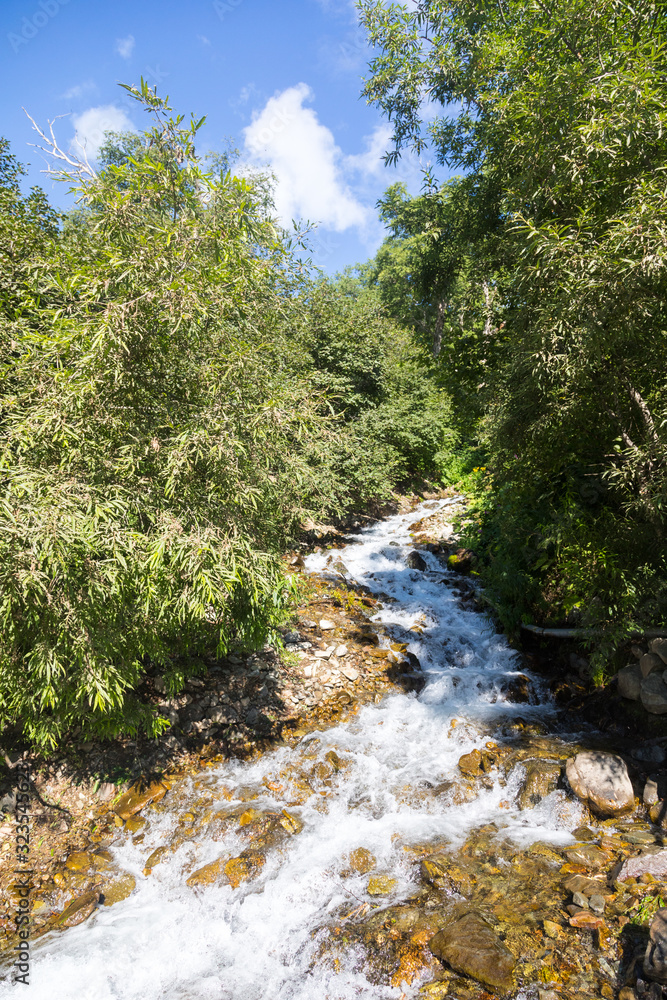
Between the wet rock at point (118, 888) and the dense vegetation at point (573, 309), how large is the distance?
21.3ft

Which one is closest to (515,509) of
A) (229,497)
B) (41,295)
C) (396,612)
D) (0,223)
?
(396,612)

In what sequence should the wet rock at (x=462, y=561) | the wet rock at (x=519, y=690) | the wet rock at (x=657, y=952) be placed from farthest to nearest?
the wet rock at (x=462, y=561) < the wet rock at (x=519, y=690) < the wet rock at (x=657, y=952)

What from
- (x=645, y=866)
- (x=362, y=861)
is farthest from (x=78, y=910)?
(x=645, y=866)

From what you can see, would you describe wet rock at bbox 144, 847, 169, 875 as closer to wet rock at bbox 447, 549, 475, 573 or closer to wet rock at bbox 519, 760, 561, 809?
wet rock at bbox 519, 760, 561, 809

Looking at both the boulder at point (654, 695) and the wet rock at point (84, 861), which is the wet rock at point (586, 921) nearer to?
the boulder at point (654, 695)

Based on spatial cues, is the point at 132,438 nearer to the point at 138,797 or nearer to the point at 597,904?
the point at 138,797

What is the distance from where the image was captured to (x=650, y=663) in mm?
6828

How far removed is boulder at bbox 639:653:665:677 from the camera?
6742mm

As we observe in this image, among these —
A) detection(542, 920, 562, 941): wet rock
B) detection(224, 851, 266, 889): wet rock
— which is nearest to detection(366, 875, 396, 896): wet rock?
detection(224, 851, 266, 889): wet rock

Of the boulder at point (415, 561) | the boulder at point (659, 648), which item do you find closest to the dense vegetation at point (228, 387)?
the boulder at point (659, 648)

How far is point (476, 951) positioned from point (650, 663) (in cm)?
432

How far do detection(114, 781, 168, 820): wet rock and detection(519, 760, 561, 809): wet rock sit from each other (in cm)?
473

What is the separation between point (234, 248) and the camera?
20.9ft

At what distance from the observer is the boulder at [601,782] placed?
5777 millimetres
